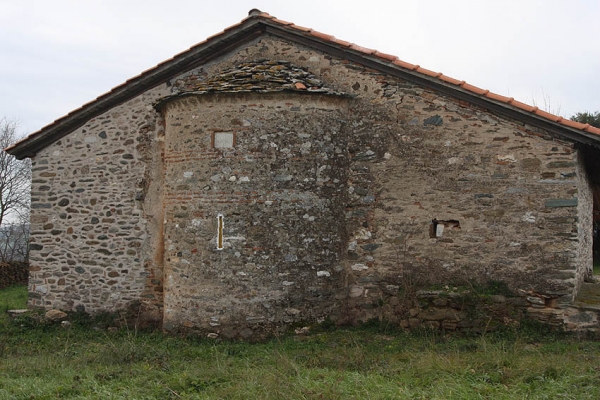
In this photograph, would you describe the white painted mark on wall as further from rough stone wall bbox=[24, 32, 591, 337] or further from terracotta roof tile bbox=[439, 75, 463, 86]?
terracotta roof tile bbox=[439, 75, 463, 86]

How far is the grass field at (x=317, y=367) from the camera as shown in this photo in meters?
4.64

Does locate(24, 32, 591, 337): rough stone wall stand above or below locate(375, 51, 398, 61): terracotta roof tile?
below

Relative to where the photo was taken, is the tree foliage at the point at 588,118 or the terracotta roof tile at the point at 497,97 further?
the tree foliage at the point at 588,118

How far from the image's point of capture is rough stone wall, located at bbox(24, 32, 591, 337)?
7172mm

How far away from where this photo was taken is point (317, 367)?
18.7ft

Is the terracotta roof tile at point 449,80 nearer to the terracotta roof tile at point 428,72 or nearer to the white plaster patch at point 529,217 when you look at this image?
the terracotta roof tile at point 428,72

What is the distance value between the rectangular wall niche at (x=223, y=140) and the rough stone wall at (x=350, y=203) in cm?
6

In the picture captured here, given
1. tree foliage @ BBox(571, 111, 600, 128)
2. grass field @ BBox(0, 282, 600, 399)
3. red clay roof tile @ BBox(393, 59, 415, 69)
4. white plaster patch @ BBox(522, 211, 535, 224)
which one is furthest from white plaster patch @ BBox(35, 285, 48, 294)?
tree foliage @ BBox(571, 111, 600, 128)

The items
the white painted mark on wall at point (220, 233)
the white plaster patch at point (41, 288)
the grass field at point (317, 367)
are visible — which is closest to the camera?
the grass field at point (317, 367)

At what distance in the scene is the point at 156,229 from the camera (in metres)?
8.86

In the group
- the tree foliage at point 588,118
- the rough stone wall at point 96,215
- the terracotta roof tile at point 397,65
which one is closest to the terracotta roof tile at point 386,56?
the terracotta roof tile at point 397,65

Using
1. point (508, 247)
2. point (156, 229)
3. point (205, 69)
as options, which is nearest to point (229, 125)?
point (205, 69)

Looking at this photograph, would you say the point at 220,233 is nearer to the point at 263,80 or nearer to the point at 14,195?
the point at 263,80

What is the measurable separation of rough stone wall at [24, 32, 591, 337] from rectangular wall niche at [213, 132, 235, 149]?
0.06m
